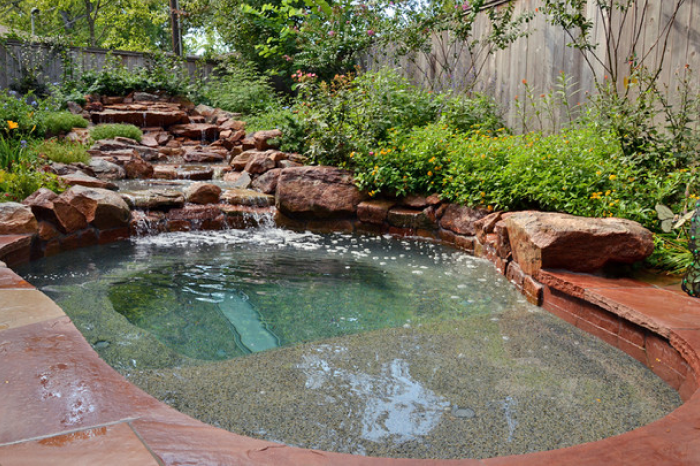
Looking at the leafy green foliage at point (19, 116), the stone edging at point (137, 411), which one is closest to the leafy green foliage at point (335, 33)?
the leafy green foliage at point (19, 116)

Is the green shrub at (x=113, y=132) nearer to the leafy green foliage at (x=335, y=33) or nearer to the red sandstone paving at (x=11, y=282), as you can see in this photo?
the leafy green foliage at (x=335, y=33)

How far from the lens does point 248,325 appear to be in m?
2.93

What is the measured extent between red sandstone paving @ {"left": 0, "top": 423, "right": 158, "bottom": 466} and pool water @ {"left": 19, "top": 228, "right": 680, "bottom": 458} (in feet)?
1.75

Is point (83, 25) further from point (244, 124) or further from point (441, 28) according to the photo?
point (441, 28)

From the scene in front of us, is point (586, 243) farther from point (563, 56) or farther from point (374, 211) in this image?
point (563, 56)

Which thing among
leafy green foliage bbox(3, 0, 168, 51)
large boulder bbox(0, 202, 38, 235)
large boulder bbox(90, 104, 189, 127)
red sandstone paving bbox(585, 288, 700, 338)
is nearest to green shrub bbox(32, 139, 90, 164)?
large boulder bbox(0, 202, 38, 235)

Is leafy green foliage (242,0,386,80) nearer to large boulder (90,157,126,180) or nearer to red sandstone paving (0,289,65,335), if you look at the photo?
large boulder (90,157,126,180)

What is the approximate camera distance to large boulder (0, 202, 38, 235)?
154 inches

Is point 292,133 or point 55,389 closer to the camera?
point 55,389

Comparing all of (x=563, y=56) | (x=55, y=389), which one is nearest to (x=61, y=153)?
(x=55, y=389)

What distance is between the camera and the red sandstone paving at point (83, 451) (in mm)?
1249

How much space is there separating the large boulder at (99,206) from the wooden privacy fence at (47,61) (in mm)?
8351

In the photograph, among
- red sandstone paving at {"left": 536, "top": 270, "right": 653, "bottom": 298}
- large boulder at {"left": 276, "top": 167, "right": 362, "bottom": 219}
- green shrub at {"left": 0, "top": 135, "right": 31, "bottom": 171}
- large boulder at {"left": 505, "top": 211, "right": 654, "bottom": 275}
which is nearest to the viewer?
red sandstone paving at {"left": 536, "top": 270, "right": 653, "bottom": 298}

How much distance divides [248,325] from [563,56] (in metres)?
4.98
